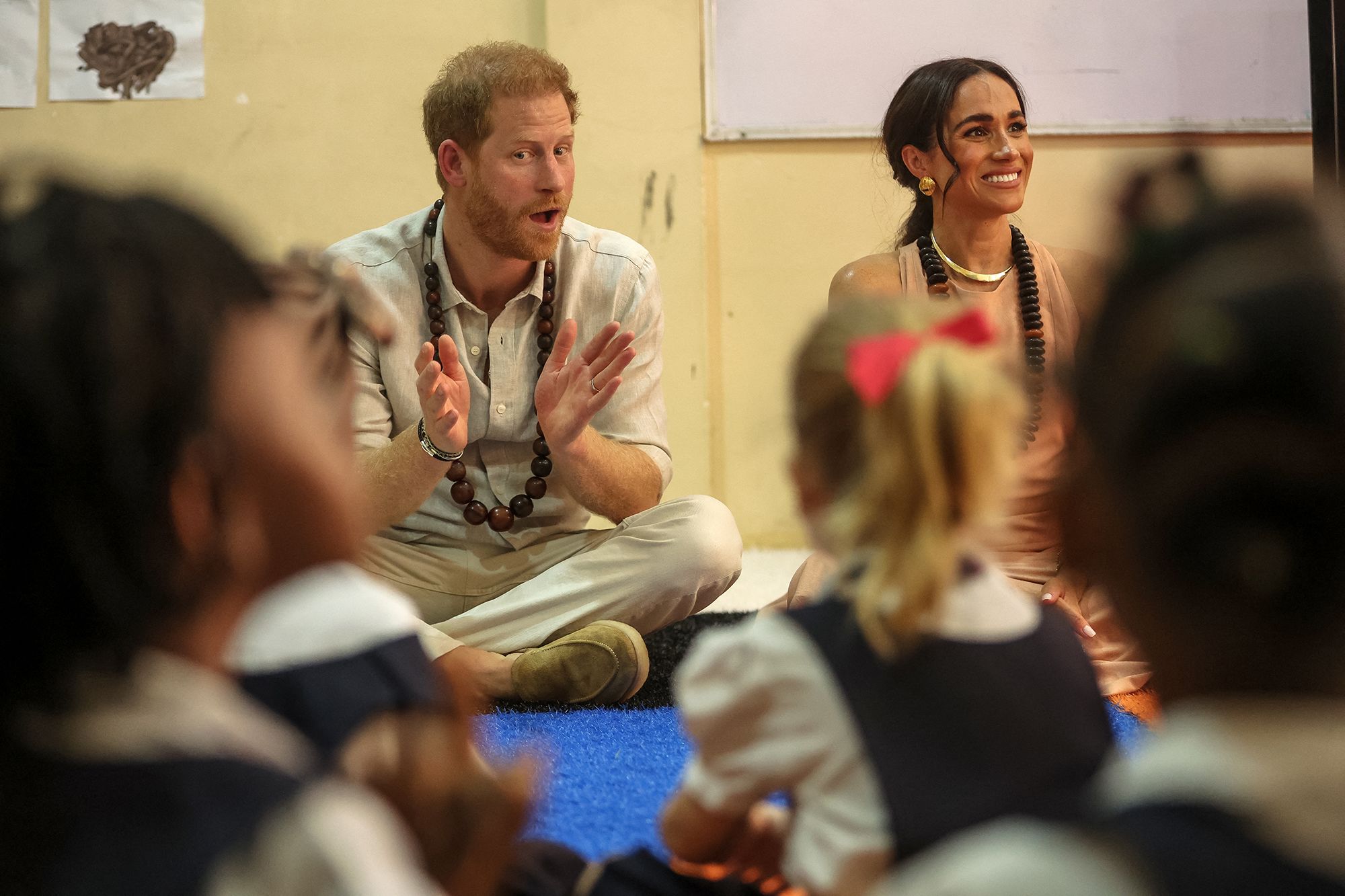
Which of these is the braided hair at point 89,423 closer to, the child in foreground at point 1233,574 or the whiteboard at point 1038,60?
the child in foreground at point 1233,574

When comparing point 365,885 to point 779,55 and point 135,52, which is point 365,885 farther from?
point 135,52

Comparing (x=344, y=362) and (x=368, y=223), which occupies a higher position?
(x=368, y=223)

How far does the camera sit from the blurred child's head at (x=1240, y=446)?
507 millimetres

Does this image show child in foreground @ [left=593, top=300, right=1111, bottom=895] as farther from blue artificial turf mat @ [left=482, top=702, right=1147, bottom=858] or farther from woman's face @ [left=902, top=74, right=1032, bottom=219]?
woman's face @ [left=902, top=74, right=1032, bottom=219]

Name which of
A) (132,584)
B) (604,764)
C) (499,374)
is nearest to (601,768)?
(604,764)

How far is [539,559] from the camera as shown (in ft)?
7.31

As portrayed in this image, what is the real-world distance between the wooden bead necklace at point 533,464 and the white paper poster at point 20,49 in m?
2.16

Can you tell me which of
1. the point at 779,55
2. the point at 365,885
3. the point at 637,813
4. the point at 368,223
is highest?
the point at 779,55

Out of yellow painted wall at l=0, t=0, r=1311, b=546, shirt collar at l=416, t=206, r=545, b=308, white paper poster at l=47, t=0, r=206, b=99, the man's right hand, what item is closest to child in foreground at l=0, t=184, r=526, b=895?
the man's right hand

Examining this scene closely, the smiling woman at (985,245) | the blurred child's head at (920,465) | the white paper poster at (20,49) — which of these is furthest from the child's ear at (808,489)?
the white paper poster at (20,49)

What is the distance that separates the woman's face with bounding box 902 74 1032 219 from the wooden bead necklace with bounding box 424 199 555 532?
0.83 metres

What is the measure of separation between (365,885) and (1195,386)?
0.40 metres

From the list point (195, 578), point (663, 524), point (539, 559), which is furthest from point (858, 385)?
point (539, 559)

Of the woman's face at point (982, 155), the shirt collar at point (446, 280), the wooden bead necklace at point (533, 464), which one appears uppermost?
the woman's face at point (982, 155)
